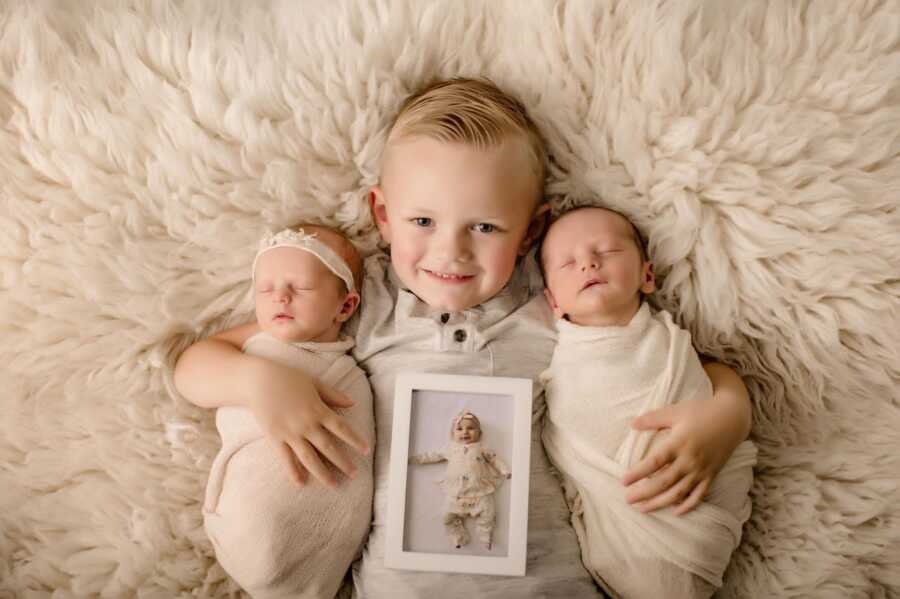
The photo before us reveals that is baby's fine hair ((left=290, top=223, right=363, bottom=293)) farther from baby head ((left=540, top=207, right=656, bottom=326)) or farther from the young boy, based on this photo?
baby head ((left=540, top=207, right=656, bottom=326))

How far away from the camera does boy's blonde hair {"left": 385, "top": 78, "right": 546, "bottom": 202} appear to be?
4.11 feet

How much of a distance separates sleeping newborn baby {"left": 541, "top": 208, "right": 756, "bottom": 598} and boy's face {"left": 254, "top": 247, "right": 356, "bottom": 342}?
387mm

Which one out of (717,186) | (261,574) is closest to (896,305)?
(717,186)

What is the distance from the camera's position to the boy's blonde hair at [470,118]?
1.25 m

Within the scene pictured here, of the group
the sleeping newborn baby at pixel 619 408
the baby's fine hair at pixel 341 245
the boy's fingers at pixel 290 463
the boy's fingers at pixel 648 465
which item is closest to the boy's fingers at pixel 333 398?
the boy's fingers at pixel 290 463

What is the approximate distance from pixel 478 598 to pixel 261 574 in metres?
0.33

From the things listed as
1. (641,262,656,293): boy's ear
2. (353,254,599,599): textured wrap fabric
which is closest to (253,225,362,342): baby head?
(353,254,599,599): textured wrap fabric

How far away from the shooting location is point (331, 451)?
122cm

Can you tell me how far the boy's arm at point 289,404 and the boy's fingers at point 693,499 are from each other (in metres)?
0.49

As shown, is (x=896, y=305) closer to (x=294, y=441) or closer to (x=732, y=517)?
(x=732, y=517)

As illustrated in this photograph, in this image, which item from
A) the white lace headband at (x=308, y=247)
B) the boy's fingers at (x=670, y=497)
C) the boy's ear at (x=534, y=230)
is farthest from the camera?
the boy's ear at (x=534, y=230)

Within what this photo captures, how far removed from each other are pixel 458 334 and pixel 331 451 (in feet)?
0.96

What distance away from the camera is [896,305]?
1.24 metres

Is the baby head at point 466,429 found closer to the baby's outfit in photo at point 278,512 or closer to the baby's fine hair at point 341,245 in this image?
the baby's outfit in photo at point 278,512
